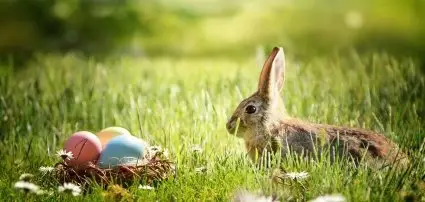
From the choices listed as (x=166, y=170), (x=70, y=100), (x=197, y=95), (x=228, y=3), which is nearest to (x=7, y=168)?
(x=166, y=170)

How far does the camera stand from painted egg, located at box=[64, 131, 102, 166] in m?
4.70

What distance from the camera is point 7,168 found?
16.8 ft

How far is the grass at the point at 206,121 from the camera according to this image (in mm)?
4270

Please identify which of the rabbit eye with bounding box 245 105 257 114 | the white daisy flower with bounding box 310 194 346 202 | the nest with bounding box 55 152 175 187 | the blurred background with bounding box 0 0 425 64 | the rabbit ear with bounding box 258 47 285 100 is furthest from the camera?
the blurred background with bounding box 0 0 425 64

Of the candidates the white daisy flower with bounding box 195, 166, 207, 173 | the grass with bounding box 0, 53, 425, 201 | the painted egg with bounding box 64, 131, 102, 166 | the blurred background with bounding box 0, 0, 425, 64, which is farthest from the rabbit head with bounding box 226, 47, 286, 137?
the blurred background with bounding box 0, 0, 425, 64

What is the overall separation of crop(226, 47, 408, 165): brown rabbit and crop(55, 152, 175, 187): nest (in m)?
0.43

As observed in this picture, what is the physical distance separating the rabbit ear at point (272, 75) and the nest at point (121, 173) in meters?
0.63


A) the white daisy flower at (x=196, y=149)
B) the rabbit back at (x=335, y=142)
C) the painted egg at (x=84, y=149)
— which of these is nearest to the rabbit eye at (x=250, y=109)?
the rabbit back at (x=335, y=142)

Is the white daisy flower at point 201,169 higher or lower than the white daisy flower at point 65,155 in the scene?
lower

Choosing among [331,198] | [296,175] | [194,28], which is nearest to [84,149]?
[296,175]

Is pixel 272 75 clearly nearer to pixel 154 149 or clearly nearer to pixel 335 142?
pixel 335 142

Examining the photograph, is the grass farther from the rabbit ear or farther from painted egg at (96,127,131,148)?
the rabbit ear

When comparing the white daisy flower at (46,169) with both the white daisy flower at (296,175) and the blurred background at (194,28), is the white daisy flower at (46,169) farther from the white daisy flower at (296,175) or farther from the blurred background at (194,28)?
the blurred background at (194,28)

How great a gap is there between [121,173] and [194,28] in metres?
8.71
